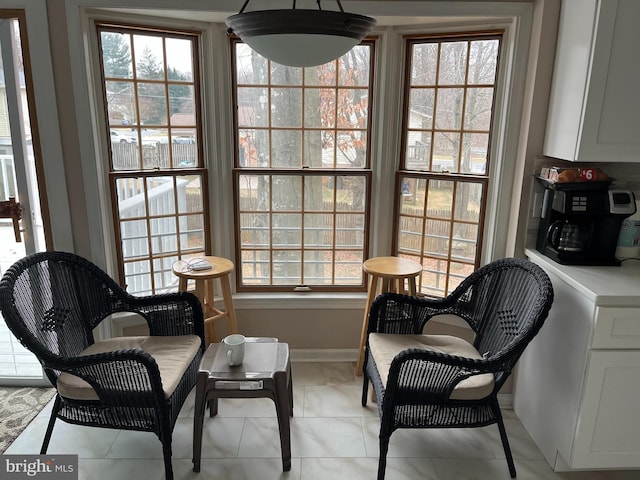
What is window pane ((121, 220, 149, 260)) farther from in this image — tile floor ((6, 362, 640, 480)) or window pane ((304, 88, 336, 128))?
window pane ((304, 88, 336, 128))

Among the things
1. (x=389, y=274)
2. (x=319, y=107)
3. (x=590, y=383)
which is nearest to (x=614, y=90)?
(x=590, y=383)

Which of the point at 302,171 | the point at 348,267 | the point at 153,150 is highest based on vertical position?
the point at 153,150

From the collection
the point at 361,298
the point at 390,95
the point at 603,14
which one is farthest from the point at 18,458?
the point at 603,14

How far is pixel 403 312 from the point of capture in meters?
2.59

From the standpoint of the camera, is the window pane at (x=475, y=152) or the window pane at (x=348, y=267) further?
the window pane at (x=348, y=267)

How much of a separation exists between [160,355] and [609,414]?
2.09m

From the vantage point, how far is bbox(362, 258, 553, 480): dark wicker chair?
2036 millimetres

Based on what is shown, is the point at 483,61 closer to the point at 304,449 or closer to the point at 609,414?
the point at 609,414

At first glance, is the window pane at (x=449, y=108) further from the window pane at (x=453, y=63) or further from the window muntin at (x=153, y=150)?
the window muntin at (x=153, y=150)

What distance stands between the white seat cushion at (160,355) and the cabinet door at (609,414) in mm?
1823

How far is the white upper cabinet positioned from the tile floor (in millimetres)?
1499

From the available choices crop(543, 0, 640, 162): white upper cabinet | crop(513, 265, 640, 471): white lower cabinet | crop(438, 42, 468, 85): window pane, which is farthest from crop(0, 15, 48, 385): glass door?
crop(513, 265, 640, 471): white lower cabinet

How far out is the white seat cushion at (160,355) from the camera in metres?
2.08

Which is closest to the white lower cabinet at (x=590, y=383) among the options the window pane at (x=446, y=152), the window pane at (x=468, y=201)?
the window pane at (x=468, y=201)
